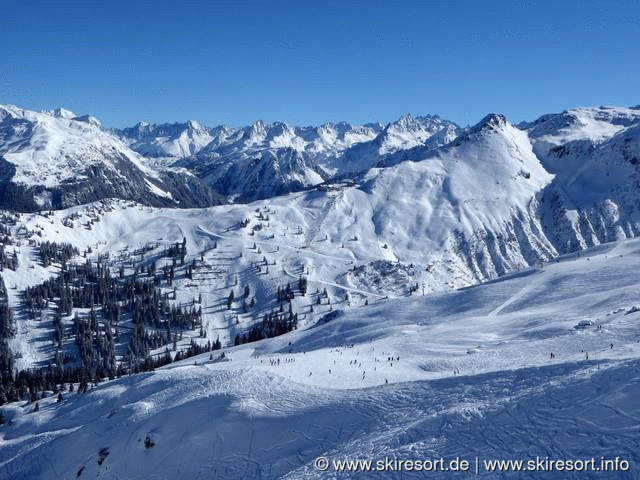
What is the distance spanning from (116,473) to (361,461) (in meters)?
27.8

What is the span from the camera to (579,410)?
3381cm

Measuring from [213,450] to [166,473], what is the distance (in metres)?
4.52

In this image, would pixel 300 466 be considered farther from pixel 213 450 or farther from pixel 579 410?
pixel 579 410

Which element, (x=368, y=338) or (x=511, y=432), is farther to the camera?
(x=368, y=338)

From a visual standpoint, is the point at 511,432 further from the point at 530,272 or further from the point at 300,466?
the point at 530,272

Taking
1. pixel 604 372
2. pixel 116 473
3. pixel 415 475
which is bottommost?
pixel 116 473

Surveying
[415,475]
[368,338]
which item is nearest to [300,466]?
[415,475]

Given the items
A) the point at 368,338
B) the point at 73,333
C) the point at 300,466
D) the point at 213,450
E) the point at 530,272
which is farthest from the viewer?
the point at 73,333

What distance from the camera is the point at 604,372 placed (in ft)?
127

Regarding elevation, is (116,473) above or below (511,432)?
below

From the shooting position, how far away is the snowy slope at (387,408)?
3322 centimetres

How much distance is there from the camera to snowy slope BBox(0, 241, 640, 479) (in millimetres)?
33219

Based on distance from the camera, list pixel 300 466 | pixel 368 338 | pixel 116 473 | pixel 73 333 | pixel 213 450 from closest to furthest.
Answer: pixel 300 466, pixel 213 450, pixel 116 473, pixel 368 338, pixel 73 333

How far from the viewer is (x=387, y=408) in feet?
146
